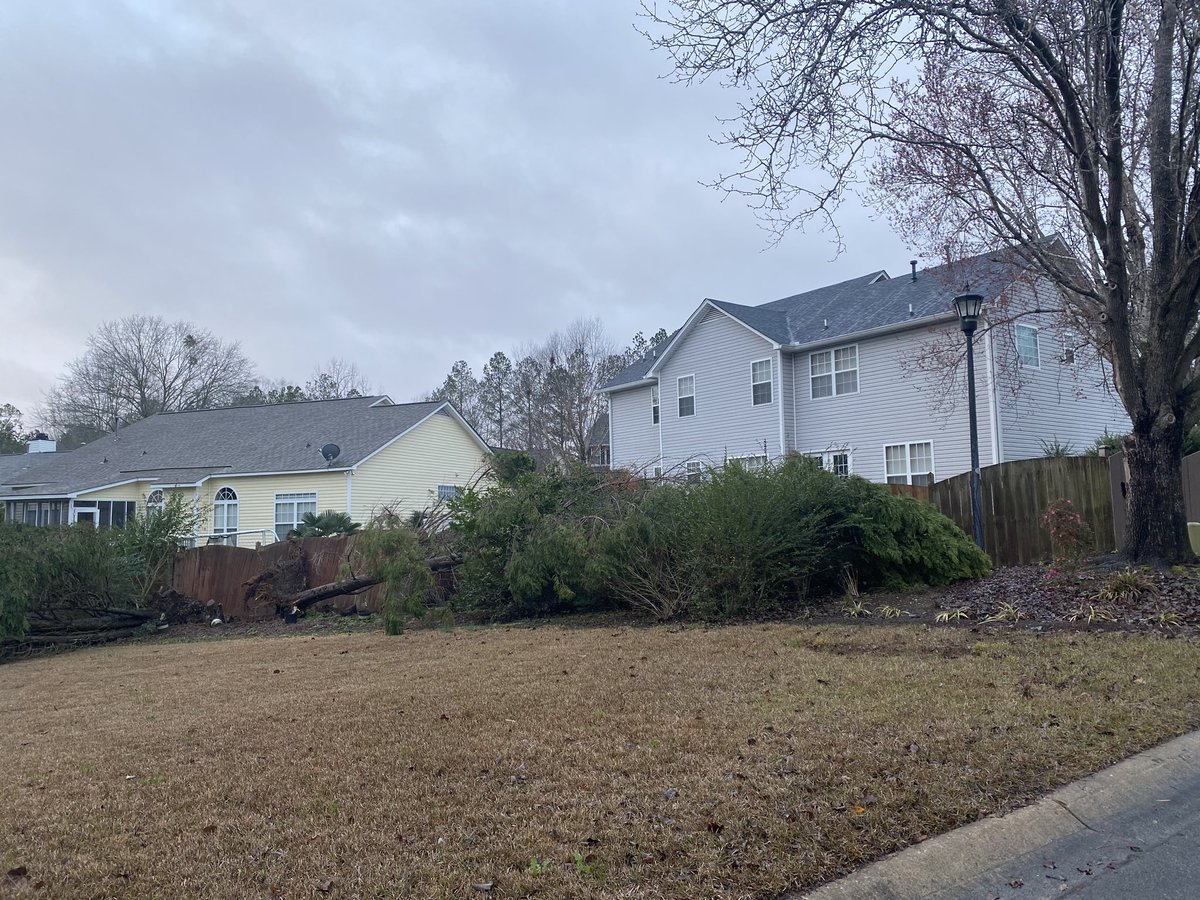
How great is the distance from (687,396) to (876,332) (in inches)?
247

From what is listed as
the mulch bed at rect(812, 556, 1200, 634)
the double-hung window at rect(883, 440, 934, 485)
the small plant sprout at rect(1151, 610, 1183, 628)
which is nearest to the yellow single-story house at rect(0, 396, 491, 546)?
the double-hung window at rect(883, 440, 934, 485)

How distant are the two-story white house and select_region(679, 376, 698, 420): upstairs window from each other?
0.13ft

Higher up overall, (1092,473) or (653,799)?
(1092,473)

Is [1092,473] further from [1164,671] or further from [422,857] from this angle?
[422,857]

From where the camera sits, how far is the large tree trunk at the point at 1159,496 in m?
11.2

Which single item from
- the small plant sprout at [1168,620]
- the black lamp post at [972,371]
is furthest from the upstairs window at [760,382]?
the small plant sprout at [1168,620]

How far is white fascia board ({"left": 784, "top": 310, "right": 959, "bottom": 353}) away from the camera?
21.1m

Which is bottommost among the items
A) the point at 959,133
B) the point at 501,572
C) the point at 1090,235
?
the point at 501,572

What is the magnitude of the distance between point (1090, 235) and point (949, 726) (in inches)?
367

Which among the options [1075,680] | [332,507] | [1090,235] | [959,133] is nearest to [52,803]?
[1075,680]

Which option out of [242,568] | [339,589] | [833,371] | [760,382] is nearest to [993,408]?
[833,371]

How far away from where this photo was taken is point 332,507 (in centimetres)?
2820

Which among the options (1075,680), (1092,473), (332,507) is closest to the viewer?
(1075,680)

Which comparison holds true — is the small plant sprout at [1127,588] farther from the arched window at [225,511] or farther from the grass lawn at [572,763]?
the arched window at [225,511]
